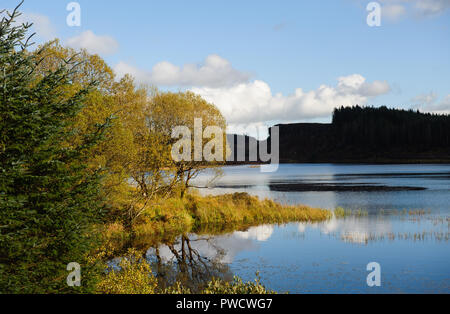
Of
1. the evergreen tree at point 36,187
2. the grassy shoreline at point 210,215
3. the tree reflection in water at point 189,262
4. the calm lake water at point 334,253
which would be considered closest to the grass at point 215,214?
the grassy shoreline at point 210,215

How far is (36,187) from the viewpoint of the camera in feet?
39.5

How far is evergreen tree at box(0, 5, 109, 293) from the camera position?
436 inches

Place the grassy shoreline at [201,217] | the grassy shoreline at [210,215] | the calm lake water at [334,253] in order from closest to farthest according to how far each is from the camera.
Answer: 1. the calm lake water at [334,253]
2. the grassy shoreline at [201,217]
3. the grassy shoreline at [210,215]

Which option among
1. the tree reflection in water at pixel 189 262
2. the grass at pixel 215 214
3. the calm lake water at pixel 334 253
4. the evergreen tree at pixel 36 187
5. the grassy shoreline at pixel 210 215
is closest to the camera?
the evergreen tree at pixel 36 187

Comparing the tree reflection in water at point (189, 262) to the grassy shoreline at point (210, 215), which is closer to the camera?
the tree reflection in water at point (189, 262)

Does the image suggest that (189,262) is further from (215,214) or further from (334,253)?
(215,214)

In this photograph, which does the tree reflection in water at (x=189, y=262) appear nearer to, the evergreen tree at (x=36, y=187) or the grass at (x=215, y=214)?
the grass at (x=215, y=214)

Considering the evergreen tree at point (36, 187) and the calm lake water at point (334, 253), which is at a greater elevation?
the evergreen tree at point (36, 187)

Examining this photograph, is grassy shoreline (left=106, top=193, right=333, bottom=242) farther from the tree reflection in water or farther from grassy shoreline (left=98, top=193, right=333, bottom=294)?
the tree reflection in water

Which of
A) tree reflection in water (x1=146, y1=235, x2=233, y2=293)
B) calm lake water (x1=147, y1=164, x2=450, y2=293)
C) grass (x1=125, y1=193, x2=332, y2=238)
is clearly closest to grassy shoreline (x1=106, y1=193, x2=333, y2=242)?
grass (x1=125, y1=193, x2=332, y2=238)

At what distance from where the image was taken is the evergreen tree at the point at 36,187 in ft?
36.4

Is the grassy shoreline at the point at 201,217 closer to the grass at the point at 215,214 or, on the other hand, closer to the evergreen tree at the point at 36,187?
the grass at the point at 215,214

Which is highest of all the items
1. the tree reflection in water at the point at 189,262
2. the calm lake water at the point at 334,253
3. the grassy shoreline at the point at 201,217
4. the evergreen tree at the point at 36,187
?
the evergreen tree at the point at 36,187
